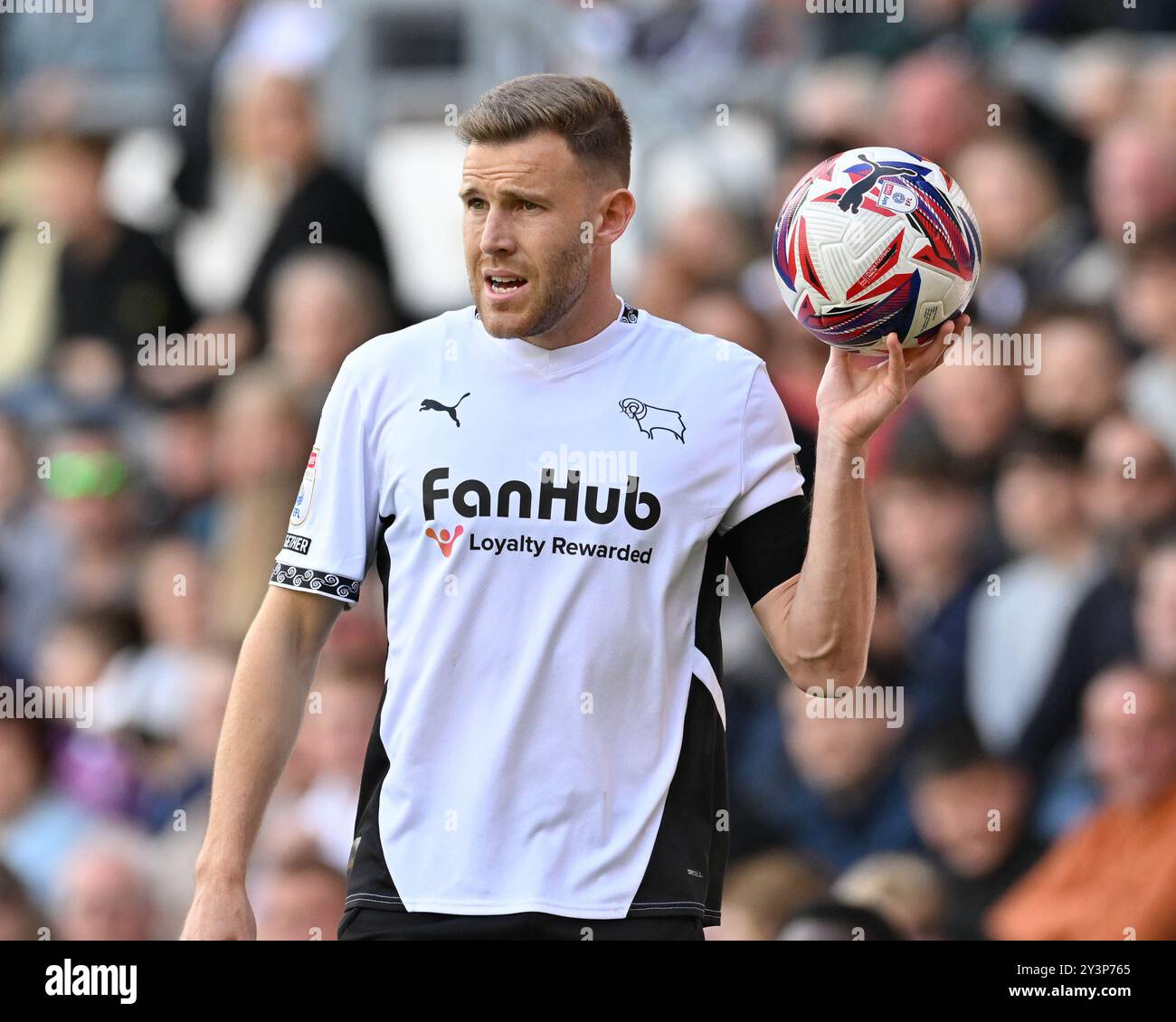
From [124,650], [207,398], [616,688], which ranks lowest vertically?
[124,650]

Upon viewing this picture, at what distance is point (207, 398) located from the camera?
8.38m

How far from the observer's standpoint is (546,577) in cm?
389

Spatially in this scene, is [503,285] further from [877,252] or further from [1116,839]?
[1116,839]

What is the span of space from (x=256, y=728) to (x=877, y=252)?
63.7 inches

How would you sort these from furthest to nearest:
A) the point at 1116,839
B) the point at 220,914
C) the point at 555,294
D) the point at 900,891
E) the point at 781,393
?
1. the point at 781,393
2. the point at 900,891
3. the point at 1116,839
4. the point at 555,294
5. the point at 220,914

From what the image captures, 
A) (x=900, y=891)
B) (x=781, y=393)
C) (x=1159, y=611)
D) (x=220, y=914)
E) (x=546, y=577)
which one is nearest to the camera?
(x=220, y=914)

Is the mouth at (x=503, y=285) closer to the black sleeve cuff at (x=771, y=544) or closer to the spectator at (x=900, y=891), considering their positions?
the black sleeve cuff at (x=771, y=544)

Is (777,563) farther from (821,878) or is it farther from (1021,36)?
(1021,36)

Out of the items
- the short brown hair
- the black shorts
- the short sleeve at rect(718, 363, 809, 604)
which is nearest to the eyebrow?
the short brown hair

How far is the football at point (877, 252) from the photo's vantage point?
3914mm

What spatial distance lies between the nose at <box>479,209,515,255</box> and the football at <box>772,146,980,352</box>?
2.03 feet

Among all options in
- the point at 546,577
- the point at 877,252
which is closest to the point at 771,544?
the point at 546,577

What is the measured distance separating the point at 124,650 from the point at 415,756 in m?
4.60
